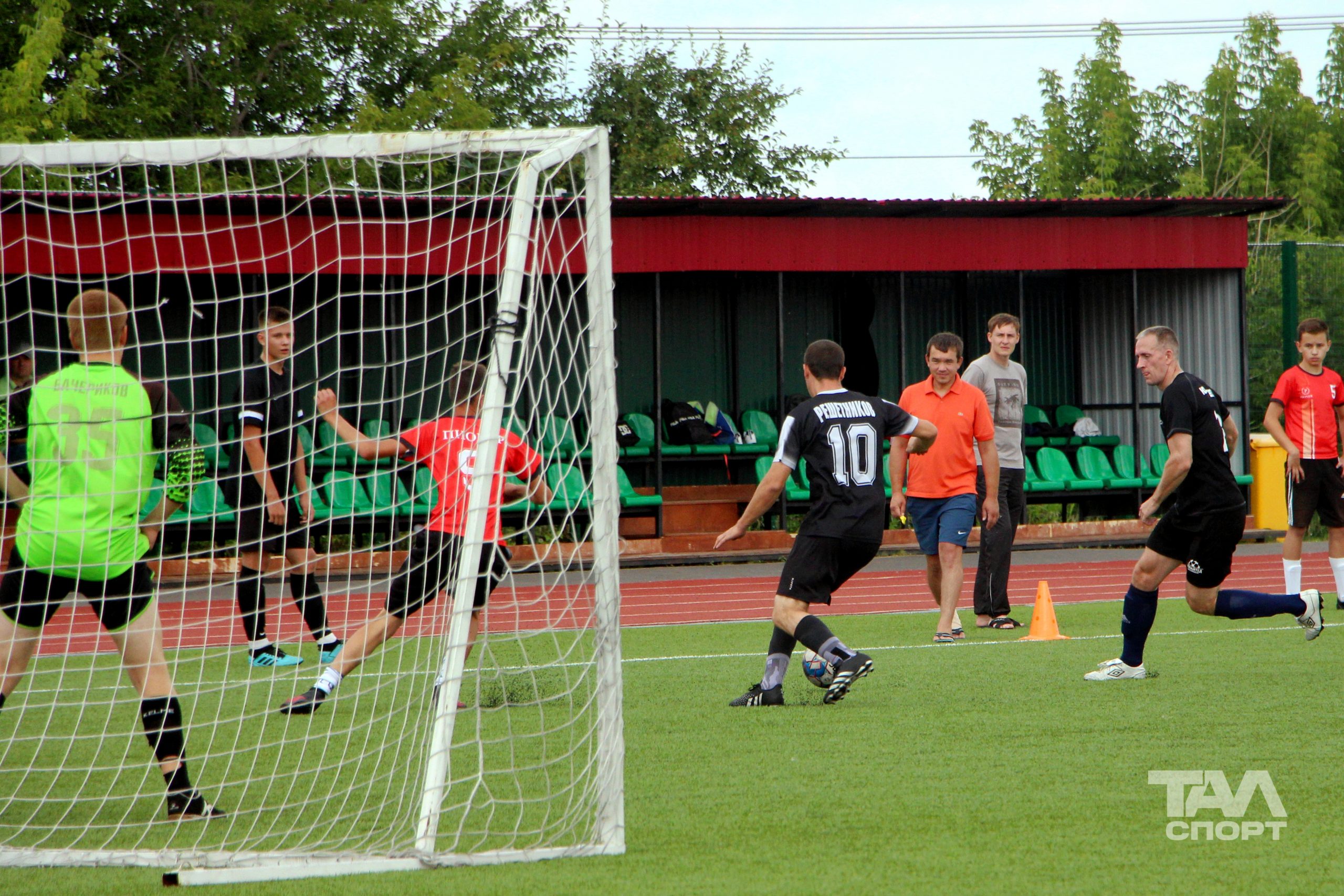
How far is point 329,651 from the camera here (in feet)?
24.9

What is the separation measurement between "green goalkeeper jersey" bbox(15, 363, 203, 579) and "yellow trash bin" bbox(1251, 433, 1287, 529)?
15748 mm

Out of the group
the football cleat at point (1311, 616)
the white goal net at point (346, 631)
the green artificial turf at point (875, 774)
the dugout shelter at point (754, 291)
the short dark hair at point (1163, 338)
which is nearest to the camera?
the green artificial turf at point (875, 774)

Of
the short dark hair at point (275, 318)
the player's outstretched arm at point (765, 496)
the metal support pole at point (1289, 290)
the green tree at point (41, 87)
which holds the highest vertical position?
the green tree at point (41, 87)

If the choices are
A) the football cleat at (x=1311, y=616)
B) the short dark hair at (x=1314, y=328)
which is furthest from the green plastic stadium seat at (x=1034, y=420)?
the football cleat at (x=1311, y=616)

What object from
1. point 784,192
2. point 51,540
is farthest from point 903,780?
point 784,192

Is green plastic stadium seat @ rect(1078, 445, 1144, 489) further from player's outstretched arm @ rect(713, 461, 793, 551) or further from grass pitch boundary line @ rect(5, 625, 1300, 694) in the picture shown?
player's outstretched arm @ rect(713, 461, 793, 551)

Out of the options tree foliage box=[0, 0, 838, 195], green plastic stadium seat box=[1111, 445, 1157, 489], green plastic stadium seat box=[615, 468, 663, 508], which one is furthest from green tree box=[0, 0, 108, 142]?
green plastic stadium seat box=[1111, 445, 1157, 489]

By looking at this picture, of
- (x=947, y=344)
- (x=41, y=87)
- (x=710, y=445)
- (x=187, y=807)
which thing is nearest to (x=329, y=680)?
(x=187, y=807)

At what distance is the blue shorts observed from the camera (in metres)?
8.59

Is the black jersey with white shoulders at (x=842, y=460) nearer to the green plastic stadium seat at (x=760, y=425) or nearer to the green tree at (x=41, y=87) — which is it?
the green plastic stadium seat at (x=760, y=425)

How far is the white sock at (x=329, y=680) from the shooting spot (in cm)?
621

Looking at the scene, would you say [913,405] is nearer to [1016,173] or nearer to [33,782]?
[33,782]

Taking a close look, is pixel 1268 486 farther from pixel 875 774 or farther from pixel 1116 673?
pixel 875 774

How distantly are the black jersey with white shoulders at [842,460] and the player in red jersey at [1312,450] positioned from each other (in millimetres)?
4574
